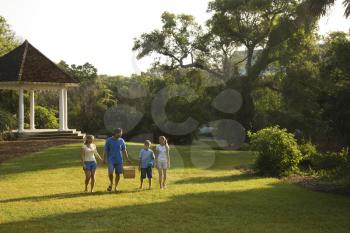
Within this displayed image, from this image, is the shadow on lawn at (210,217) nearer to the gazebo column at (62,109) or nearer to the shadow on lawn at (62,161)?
the shadow on lawn at (62,161)

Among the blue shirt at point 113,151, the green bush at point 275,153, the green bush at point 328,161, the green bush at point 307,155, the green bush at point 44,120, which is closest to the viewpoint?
the blue shirt at point 113,151

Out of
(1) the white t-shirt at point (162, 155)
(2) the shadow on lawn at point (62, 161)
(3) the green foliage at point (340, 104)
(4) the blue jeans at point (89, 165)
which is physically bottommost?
(2) the shadow on lawn at point (62, 161)

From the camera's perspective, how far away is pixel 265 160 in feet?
62.7

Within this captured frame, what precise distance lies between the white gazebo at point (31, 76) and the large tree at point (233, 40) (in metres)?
11.4

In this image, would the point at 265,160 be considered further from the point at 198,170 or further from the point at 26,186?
the point at 26,186

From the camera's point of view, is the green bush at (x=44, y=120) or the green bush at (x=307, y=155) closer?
the green bush at (x=307, y=155)

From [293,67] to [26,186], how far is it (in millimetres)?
24417

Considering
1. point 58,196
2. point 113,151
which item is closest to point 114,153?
point 113,151

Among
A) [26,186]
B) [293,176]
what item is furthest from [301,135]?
[26,186]

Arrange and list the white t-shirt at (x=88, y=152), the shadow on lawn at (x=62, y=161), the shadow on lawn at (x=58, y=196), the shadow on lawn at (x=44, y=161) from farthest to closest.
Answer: the shadow on lawn at (x=62, y=161) → the shadow on lawn at (x=44, y=161) → the white t-shirt at (x=88, y=152) → the shadow on lawn at (x=58, y=196)

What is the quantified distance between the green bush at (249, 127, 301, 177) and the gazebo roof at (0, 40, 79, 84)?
14.3 m

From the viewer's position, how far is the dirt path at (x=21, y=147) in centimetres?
2173

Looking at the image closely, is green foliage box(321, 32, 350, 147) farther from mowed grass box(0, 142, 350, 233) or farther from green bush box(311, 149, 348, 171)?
green bush box(311, 149, 348, 171)

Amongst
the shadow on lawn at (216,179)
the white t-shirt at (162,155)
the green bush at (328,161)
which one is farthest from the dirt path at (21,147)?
the green bush at (328,161)
